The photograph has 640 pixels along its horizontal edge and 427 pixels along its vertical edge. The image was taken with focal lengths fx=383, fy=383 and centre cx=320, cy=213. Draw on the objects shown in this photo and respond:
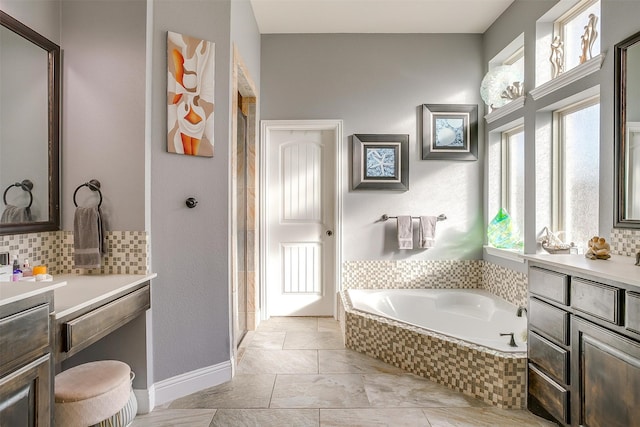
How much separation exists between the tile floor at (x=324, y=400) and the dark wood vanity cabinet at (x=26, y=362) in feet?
3.08

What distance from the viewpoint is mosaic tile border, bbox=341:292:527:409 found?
2.22 metres

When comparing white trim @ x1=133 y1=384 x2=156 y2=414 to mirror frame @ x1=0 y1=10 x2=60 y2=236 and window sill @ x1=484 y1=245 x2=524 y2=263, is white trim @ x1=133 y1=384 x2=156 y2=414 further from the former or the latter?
window sill @ x1=484 y1=245 x2=524 y2=263

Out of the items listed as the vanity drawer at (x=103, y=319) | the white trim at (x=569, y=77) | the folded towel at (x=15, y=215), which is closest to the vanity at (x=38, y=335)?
the vanity drawer at (x=103, y=319)

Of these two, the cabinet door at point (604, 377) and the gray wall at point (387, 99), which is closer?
the cabinet door at point (604, 377)

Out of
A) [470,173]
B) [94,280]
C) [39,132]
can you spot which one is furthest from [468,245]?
[39,132]

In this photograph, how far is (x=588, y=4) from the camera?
2611 mm

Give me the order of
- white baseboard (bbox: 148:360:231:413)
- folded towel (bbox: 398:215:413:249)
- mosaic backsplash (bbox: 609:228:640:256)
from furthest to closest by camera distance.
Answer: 1. folded towel (bbox: 398:215:413:249)
2. white baseboard (bbox: 148:360:231:413)
3. mosaic backsplash (bbox: 609:228:640:256)

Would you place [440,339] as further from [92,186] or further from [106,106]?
[106,106]

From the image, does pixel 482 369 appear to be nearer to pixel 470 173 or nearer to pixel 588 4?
pixel 470 173

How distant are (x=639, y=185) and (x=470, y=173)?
74.3 inches

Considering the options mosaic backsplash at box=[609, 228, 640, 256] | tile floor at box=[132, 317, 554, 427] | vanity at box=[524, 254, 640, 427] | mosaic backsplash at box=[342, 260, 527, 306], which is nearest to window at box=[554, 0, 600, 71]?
mosaic backsplash at box=[609, 228, 640, 256]

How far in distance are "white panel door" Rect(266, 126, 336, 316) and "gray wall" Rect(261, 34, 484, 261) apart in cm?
19

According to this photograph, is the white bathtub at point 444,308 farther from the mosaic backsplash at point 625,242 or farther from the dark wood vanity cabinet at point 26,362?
the dark wood vanity cabinet at point 26,362

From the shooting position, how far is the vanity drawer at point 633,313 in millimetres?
1464
